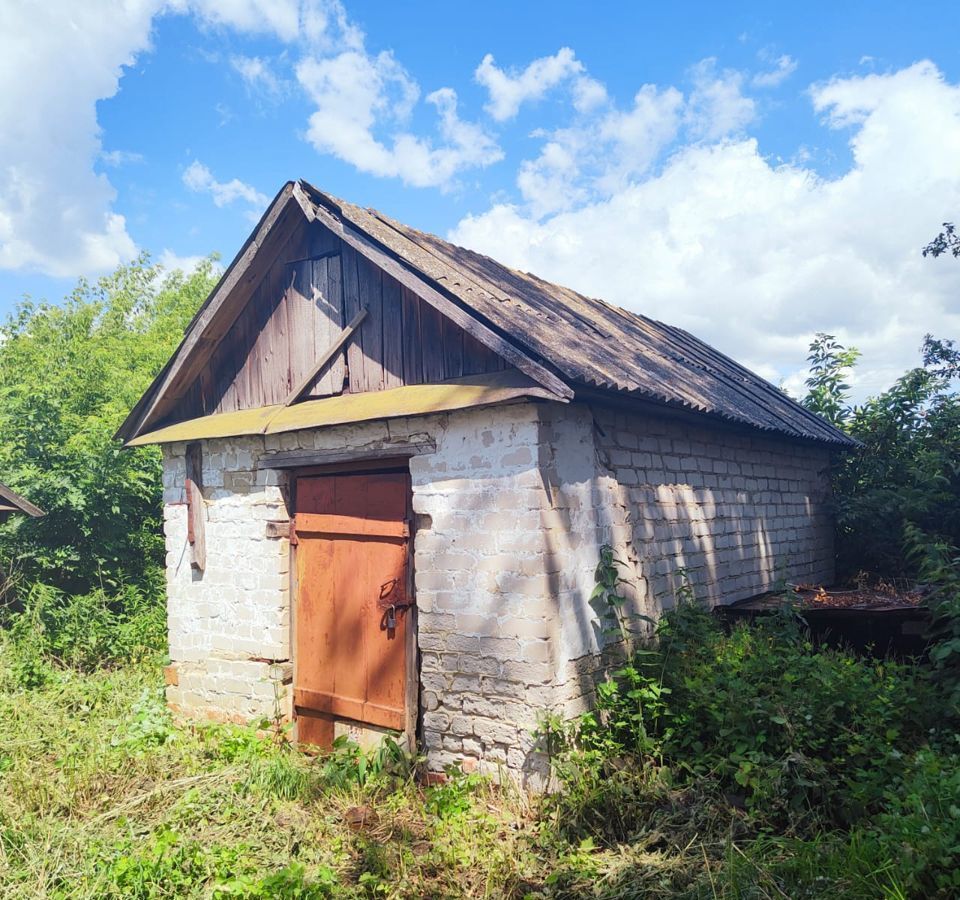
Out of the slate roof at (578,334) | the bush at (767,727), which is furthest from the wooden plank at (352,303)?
the bush at (767,727)

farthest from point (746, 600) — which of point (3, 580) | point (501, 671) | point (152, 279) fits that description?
point (152, 279)

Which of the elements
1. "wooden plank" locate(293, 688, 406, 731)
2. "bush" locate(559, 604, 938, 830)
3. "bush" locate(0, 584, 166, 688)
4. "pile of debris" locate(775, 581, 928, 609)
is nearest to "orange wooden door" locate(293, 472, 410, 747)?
"wooden plank" locate(293, 688, 406, 731)

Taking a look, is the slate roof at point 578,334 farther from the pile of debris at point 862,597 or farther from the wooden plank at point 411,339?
the pile of debris at point 862,597

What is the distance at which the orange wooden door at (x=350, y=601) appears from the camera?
5.82 meters

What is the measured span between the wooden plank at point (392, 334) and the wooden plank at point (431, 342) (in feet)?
0.74

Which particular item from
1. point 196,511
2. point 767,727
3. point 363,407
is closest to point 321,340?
point 363,407

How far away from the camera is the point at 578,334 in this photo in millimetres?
6121

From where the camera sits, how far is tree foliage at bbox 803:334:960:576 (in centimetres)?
887

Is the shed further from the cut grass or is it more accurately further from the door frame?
the cut grass

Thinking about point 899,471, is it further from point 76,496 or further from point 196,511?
point 76,496

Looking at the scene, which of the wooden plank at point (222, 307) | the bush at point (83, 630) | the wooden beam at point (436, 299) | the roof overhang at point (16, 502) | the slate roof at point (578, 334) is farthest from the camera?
the bush at point (83, 630)

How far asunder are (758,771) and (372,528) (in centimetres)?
324

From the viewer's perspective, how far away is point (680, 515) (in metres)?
6.46

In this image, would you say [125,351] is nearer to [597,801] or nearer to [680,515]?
[680,515]
